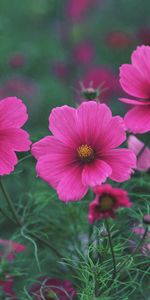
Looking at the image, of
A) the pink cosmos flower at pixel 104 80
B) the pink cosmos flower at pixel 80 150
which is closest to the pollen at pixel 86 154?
the pink cosmos flower at pixel 80 150

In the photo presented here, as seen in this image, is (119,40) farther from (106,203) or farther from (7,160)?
(106,203)

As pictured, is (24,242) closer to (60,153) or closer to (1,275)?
(1,275)

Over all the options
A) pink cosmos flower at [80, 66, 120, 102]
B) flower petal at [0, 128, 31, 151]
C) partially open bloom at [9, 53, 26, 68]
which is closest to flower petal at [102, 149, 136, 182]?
flower petal at [0, 128, 31, 151]

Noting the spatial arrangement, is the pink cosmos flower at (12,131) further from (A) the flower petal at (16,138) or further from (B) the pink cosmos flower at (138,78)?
(B) the pink cosmos flower at (138,78)

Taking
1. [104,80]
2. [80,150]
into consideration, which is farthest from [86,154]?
[104,80]

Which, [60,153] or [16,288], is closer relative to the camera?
[60,153]

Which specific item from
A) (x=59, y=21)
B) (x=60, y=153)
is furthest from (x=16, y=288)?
(x=59, y=21)

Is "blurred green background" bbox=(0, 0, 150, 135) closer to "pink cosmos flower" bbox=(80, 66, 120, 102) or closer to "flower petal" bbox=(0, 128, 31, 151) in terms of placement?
"pink cosmos flower" bbox=(80, 66, 120, 102)
